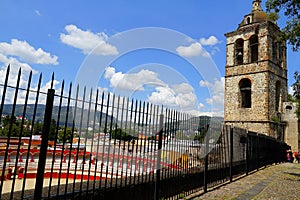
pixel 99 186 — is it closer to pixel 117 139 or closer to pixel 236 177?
pixel 117 139

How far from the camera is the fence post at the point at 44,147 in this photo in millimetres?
2779

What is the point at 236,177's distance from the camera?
9250mm

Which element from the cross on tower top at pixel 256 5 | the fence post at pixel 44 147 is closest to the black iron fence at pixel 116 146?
the fence post at pixel 44 147

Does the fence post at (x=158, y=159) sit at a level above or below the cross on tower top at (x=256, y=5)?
below

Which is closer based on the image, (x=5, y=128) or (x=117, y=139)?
(x=5, y=128)

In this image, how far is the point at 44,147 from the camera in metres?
2.88

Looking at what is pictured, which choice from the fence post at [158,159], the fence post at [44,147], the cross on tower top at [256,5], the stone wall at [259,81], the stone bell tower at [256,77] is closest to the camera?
the fence post at [44,147]

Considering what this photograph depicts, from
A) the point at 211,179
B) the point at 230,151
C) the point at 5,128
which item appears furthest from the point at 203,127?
the point at 5,128

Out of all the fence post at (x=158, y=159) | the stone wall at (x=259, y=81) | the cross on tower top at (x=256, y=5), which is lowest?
the fence post at (x=158, y=159)

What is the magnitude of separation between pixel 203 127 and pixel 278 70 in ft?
75.8

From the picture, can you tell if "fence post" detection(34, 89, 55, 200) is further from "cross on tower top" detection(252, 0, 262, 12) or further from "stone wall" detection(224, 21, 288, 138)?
"cross on tower top" detection(252, 0, 262, 12)

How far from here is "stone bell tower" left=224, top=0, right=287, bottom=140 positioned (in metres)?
22.9

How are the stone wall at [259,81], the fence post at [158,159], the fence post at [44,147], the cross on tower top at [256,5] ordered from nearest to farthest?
the fence post at [44,147] → the fence post at [158,159] → the stone wall at [259,81] → the cross on tower top at [256,5]

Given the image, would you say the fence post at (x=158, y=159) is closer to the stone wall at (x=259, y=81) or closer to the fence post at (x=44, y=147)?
the fence post at (x=44, y=147)
